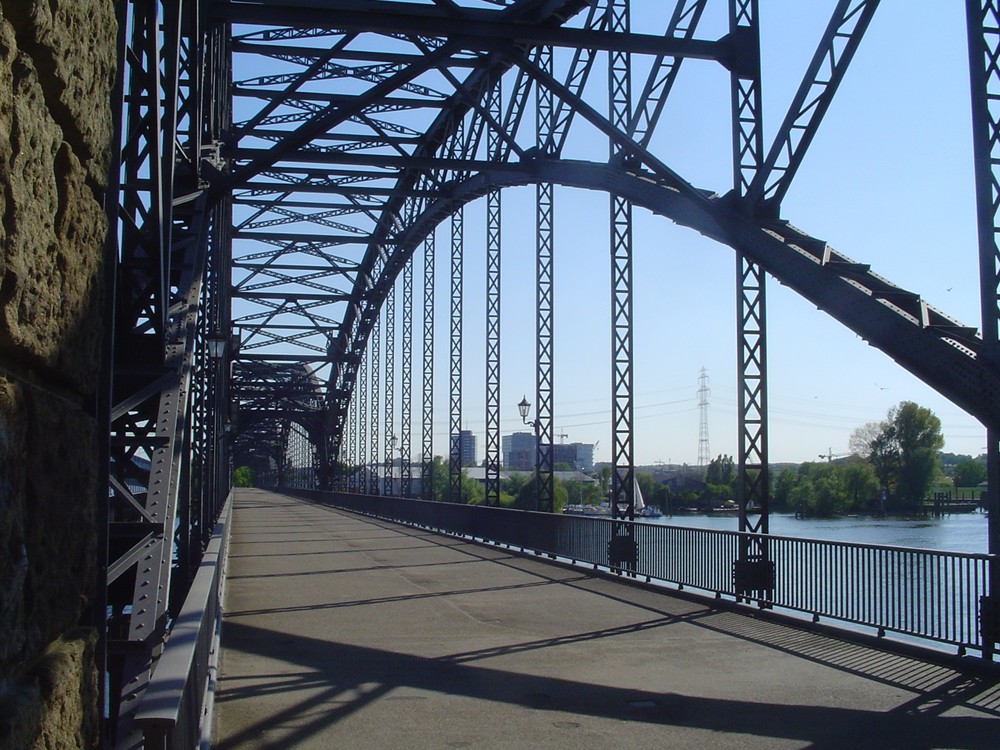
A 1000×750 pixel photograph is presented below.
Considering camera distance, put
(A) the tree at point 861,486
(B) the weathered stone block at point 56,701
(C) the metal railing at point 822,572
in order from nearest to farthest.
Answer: (B) the weathered stone block at point 56,701 < (C) the metal railing at point 822,572 < (A) the tree at point 861,486

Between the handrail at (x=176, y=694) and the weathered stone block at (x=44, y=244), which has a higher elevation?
the weathered stone block at (x=44, y=244)

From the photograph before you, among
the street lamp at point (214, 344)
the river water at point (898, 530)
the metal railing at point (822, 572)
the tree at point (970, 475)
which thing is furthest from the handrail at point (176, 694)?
the tree at point (970, 475)

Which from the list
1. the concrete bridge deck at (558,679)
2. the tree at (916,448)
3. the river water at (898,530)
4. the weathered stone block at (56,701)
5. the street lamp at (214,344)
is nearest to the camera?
the weathered stone block at (56,701)

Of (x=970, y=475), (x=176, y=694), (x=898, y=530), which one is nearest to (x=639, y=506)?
(x=970, y=475)

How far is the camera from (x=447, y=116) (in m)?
32.1

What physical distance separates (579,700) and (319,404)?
83.7 meters

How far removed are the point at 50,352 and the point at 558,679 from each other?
27.8 feet

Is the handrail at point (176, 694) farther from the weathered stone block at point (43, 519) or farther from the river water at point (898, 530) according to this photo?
Answer: the river water at point (898, 530)

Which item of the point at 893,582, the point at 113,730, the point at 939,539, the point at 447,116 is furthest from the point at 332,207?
the point at 113,730

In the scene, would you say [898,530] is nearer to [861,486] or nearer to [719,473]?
[861,486]

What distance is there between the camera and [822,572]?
12742 mm

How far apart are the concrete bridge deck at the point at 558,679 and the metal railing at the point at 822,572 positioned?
37 cm

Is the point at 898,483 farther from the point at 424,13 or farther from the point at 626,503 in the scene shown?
the point at 424,13

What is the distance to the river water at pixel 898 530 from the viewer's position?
1466 cm
